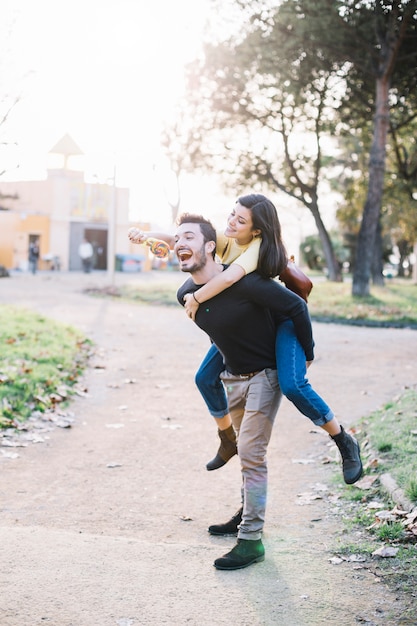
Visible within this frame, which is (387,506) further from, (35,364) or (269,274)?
Result: (35,364)

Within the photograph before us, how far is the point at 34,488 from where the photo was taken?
20.4 feet

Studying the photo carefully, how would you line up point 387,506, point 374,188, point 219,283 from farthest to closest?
point 374,188, point 387,506, point 219,283

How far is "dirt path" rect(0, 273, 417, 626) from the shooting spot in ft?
12.4

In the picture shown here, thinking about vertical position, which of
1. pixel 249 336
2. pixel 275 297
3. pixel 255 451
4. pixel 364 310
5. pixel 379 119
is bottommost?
pixel 364 310

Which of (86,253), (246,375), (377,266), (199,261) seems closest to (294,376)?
(246,375)

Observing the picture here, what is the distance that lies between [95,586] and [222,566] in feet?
2.50

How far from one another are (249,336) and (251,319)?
11 cm

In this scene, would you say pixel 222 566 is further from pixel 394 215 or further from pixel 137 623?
pixel 394 215

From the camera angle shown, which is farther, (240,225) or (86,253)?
(86,253)

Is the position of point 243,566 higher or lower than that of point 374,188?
lower

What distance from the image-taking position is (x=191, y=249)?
4.49 m

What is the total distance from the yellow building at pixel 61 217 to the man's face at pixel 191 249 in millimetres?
45440

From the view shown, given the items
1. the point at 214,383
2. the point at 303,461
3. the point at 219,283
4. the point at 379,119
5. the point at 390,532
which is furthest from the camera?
the point at 379,119

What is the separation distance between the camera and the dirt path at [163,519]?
3770 mm
